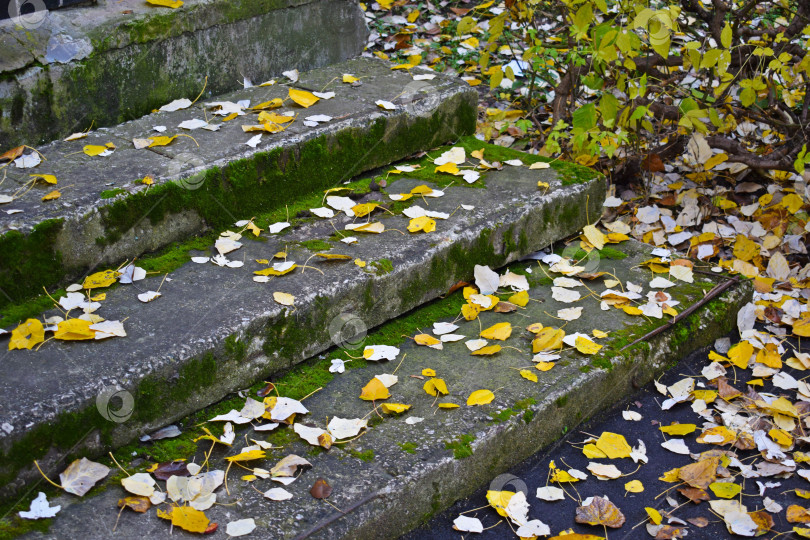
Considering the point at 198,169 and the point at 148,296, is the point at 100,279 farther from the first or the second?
the point at 198,169

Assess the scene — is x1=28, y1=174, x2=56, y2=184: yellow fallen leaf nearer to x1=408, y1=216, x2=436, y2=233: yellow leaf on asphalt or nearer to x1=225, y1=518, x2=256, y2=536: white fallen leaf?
x1=408, y1=216, x2=436, y2=233: yellow leaf on asphalt

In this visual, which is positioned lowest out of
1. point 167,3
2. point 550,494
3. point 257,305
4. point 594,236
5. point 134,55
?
point 550,494

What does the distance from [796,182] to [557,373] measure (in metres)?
2.09

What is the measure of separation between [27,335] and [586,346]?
5.58ft

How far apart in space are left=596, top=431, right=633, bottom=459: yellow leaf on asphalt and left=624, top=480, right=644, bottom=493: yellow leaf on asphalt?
12 centimetres

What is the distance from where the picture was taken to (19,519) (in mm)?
1887

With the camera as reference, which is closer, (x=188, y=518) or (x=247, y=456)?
(x=188, y=518)

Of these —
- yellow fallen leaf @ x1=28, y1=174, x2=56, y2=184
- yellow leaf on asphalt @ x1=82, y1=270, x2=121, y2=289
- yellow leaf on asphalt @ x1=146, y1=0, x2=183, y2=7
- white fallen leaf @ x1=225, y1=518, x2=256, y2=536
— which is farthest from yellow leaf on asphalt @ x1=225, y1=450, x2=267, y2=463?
yellow leaf on asphalt @ x1=146, y1=0, x2=183, y2=7

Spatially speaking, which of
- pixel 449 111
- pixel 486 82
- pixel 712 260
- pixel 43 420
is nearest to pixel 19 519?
pixel 43 420

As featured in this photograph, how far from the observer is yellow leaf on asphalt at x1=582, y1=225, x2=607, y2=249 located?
324 cm

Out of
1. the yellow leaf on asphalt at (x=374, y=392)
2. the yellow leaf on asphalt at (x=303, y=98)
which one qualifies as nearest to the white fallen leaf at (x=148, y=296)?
the yellow leaf on asphalt at (x=374, y=392)

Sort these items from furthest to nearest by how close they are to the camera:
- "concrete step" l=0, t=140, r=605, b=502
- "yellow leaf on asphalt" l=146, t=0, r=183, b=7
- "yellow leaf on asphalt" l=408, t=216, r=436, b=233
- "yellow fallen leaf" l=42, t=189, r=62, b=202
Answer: "yellow leaf on asphalt" l=146, t=0, r=183, b=7 → "yellow leaf on asphalt" l=408, t=216, r=436, b=233 → "yellow fallen leaf" l=42, t=189, r=62, b=202 → "concrete step" l=0, t=140, r=605, b=502

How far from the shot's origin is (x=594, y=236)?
3.26 meters

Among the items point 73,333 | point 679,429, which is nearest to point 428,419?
point 679,429
